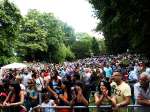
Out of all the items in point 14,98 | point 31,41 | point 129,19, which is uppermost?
point 31,41

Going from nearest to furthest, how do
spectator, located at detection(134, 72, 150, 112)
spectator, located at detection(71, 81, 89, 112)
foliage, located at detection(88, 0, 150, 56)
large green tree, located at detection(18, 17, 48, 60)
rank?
spectator, located at detection(134, 72, 150, 112) → spectator, located at detection(71, 81, 89, 112) → foliage, located at detection(88, 0, 150, 56) → large green tree, located at detection(18, 17, 48, 60)

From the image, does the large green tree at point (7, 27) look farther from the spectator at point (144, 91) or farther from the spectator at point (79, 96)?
the spectator at point (144, 91)

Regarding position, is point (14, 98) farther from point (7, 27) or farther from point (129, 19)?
point (7, 27)

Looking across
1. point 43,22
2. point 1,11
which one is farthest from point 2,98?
point 43,22

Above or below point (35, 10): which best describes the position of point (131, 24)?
below

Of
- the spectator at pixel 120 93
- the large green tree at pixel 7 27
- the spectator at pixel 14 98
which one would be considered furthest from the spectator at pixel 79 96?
the large green tree at pixel 7 27

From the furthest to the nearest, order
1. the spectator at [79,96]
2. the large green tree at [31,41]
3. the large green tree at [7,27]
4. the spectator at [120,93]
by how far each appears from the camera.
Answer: the large green tree at [31,41] < the large green tree at [7,27] < the spectator at [79,96] < the spectator at [120,93]

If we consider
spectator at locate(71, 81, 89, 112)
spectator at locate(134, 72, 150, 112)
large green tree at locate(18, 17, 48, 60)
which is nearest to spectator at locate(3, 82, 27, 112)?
spectator at locate(71, 81, 89, 112)

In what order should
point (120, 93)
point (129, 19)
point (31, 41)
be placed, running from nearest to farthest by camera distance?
point (120, 93) < point (129, 19) < point (31, 41)

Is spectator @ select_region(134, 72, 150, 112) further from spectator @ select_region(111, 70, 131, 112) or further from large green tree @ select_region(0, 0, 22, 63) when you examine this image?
large green tree @ select_region(0, 0, 22, 63)

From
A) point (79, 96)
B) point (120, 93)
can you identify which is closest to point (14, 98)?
point (79, 96)

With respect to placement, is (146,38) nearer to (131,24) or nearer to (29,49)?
(131,24)

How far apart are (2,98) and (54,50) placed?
119 meters

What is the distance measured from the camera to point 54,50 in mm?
135000
